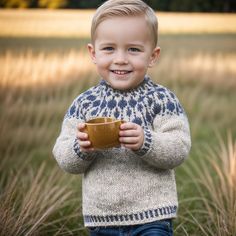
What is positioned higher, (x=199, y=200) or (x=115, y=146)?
(x=115, y=146)

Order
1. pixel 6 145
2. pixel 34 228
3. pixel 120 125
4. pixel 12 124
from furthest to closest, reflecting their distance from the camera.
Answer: pixel 12 124 → pixel 6 145 → pixel 34 228 → pixel 120 125

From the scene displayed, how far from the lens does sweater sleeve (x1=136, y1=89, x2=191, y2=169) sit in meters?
2.31

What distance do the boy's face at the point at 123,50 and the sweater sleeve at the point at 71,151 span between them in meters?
0.22

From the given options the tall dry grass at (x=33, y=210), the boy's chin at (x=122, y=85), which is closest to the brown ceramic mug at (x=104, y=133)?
the boy's chin at (x=122, y=85)

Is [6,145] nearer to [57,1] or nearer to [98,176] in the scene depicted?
[98,176]

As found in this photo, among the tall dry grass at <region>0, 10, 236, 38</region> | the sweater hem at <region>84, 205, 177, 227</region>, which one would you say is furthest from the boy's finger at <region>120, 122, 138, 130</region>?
the tall dry grass at <region>0, 10, 236, 38</region>

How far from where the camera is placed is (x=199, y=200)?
3.57 meters

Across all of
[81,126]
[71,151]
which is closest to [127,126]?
[81,126]

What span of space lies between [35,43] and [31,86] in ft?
8.96

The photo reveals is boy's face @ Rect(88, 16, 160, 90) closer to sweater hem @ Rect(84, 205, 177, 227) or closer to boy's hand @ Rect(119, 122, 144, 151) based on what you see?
boy's hand @ Rect(119, 122, 144, 151)

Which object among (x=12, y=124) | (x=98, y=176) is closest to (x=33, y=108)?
(x=12, y=124)

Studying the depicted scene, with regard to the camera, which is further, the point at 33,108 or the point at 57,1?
the point at 57,1

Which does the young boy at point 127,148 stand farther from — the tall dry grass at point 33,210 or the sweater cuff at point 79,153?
the tall dry grass at point 33,210

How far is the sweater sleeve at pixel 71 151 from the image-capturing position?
238 centimetres
